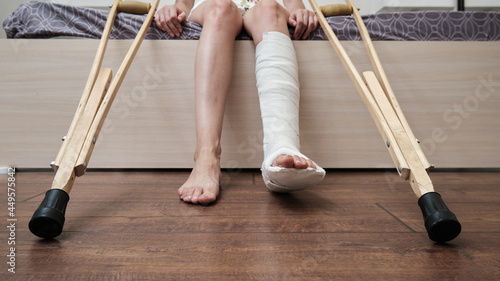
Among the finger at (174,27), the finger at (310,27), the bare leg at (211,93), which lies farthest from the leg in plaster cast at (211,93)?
the finger at (310,27)

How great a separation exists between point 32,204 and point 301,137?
0.75 metres

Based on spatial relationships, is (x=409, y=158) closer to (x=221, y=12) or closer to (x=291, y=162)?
(x=291, y=162)

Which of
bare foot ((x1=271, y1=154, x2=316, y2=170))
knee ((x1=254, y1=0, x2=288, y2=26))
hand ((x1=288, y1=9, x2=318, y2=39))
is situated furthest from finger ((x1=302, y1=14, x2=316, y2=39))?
bare foot ((x1=271, y1=154, x2=316, y2=170))

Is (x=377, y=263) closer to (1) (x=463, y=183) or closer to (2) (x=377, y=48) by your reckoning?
(1) (x=463, y=183)

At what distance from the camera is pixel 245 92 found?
119cm

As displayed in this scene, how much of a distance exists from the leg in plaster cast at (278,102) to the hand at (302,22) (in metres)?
0.05

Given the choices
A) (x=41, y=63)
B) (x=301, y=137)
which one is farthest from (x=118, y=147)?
(x=301, y=137)

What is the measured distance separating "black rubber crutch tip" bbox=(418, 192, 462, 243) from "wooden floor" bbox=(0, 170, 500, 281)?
2 cm

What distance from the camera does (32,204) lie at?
2.52ft

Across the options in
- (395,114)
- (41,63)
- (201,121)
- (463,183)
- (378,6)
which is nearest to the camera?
(395,114)

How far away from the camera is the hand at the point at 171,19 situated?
112 cm

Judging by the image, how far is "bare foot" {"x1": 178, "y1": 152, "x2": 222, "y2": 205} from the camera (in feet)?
2.53

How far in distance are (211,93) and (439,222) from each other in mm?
584

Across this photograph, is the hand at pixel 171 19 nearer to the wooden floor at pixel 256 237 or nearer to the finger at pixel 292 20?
the finger at pixel 292 20
